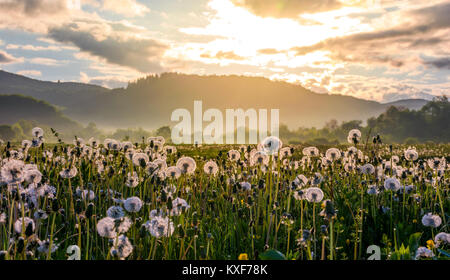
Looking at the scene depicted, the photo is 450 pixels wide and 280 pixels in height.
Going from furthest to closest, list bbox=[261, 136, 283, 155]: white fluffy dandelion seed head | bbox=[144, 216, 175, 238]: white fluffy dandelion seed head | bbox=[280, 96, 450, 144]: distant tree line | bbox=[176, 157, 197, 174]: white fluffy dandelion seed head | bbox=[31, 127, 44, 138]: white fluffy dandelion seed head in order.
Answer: bbox=[280, 96, 450, 144]: distant tree line
bbox=[31, 127, 44, 138]: white fluffy dandelion seed head
bbox=[176, 157, 197, 174]: white fluffy dandelion seed head
bbox=[261, 136, 283, 155]: white fluffy dandelion seed head
bbox=[144, 216, 175, 238]: white fluffy dandelion seed head

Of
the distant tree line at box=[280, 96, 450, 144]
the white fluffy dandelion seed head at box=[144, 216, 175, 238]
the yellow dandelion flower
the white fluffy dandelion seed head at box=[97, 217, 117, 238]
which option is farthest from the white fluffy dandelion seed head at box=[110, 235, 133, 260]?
the distant tree line at box=[280, 96, 450, 144]

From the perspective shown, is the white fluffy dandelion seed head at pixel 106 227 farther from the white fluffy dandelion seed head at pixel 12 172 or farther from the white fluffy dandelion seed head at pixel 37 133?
the white fluffy dandelion seed head at pixel 37 133

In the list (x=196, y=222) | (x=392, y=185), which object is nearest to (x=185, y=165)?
(x=196, y=222)

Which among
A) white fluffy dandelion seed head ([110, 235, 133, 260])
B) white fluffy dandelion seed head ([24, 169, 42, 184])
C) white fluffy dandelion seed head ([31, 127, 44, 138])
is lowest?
white fluffy dandelion seed head ([110, 235, 133, 260])

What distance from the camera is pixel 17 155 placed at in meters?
6.36

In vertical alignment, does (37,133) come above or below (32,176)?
above

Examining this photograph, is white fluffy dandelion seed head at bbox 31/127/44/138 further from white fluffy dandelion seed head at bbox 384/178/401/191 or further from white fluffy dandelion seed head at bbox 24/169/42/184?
white fluffy dandelion seed head at bbox 384/178/401/191

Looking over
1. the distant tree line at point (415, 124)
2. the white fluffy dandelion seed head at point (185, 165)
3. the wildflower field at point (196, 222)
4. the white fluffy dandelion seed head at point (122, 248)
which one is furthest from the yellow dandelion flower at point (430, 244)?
the distant tree line at point (415, 124)

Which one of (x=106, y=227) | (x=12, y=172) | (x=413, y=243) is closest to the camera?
(x=106, y=227)

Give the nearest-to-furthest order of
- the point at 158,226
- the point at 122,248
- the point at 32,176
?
the point at 122,248 < the point at 158,226 < the point at 32,176

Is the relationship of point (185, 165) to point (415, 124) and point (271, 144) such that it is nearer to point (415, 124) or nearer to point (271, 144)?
point (271, 144)
